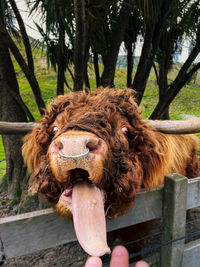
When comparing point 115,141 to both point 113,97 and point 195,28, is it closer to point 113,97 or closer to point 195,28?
point 113,97

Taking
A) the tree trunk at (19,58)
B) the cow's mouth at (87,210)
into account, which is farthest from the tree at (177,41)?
the cow's mouth at (87,210)

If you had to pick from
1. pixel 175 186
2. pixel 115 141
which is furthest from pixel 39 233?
pixel 175 186

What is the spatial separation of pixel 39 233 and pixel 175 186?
1012 millimetres

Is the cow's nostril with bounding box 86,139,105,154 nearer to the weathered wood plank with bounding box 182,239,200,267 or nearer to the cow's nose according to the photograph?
the cow's nose

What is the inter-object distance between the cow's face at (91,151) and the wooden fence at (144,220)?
0.48 feet

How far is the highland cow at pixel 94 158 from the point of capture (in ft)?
3.25

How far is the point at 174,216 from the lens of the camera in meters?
1.61

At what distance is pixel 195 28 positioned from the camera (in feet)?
14.3

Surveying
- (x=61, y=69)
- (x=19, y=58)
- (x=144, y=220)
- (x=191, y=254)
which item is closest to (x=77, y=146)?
(x=144, y=220)

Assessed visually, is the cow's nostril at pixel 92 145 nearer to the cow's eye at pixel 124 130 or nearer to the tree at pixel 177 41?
the cow's eye at pixel 124 130

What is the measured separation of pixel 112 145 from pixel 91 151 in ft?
0.88

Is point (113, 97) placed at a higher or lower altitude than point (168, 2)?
lower

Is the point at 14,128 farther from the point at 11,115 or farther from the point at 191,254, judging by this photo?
the point at 11,115

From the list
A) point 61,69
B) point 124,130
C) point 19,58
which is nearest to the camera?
point 124,130
